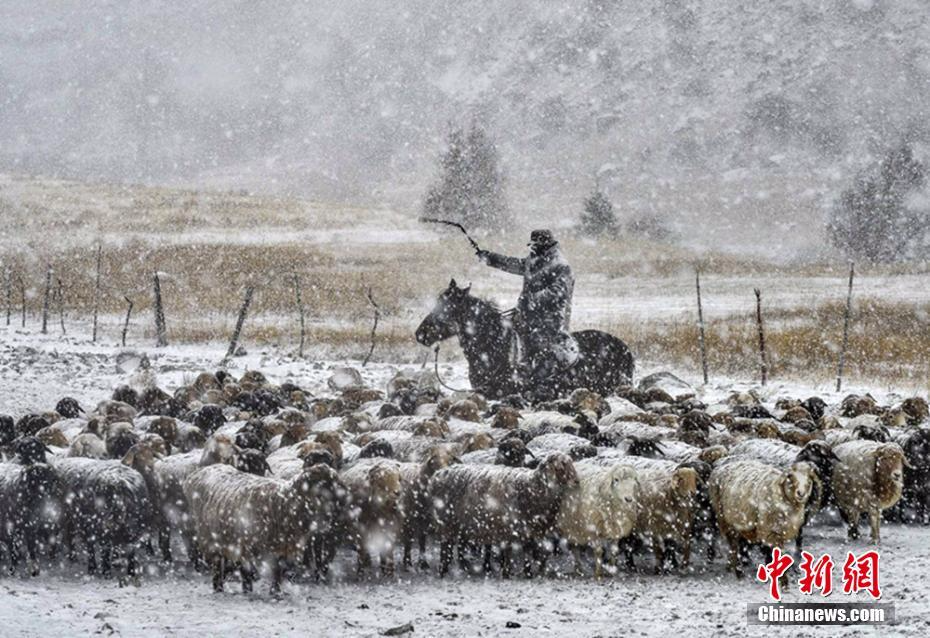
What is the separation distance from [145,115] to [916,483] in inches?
5976

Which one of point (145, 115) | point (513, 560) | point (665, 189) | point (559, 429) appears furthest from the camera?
point (145, 115)

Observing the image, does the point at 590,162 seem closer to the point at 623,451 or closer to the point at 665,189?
the point at 665,189

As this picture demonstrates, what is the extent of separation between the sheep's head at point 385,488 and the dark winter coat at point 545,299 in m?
6.56

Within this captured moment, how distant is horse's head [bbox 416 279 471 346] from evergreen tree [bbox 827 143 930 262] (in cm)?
4499

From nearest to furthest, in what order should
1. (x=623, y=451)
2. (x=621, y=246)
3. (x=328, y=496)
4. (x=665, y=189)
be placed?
(x=328, y=496), (x=623, y=451), (x=621, y=246), (x=665, y=189)

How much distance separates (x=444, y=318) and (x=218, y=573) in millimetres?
7990

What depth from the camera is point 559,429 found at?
12.4 metres

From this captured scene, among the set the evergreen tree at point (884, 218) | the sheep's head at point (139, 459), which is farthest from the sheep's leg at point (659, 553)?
the evergreen tree at point (884, 218)

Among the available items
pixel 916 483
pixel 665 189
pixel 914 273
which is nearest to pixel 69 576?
pixel 916 483

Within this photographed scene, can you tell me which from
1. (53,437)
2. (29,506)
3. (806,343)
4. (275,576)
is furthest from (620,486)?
(806,343)

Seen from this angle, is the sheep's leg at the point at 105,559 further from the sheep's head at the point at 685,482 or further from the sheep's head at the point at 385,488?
the sheep's head at the point at 685,482

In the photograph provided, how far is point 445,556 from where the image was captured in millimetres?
9484

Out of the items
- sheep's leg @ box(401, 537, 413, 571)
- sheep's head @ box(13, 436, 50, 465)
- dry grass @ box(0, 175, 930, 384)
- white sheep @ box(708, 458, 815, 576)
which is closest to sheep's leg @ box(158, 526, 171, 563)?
sheep's head @ box(13, 436, 50, 465)

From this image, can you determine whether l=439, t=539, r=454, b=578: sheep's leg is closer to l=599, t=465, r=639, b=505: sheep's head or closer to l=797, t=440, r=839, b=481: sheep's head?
l=599, t=465, r=639, b=505: sheep's head
